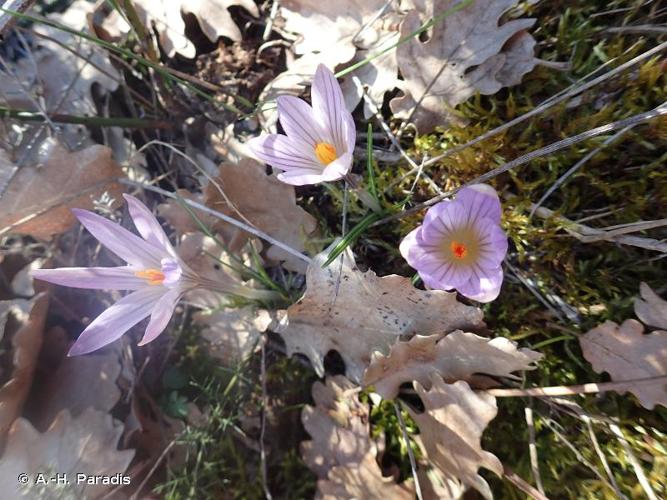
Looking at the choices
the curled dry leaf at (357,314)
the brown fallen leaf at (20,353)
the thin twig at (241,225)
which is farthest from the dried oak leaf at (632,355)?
the brown fallen leaf at (20,353)

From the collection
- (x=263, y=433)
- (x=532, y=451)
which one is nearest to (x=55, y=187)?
(x=263, y=433)

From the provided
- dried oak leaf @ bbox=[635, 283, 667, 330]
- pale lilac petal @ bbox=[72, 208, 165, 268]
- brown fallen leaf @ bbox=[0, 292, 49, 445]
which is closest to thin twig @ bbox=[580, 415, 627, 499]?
dried oak leaf @ bbox=[635, 283, 667, 330]

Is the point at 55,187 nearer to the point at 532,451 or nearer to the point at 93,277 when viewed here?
the point at 93,277

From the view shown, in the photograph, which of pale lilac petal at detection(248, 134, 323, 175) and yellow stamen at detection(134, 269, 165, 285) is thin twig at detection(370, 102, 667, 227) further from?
yellow stamen at detection(134, 269, 165, 285)

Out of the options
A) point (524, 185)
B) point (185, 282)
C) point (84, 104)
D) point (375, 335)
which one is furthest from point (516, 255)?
point (84, 104)

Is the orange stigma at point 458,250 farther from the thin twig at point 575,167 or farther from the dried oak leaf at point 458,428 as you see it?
the dried oak leaf at point 458,428

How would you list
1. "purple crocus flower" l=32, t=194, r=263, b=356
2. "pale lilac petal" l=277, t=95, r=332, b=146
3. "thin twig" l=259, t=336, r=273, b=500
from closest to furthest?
1. "purple crocus flower" l=32, t=194, r=263, b=356
2. "pale lilac petal" l=277, t=95, r=332, b=146
3. "thin twig" l=259, t=336, r=273, b=500
